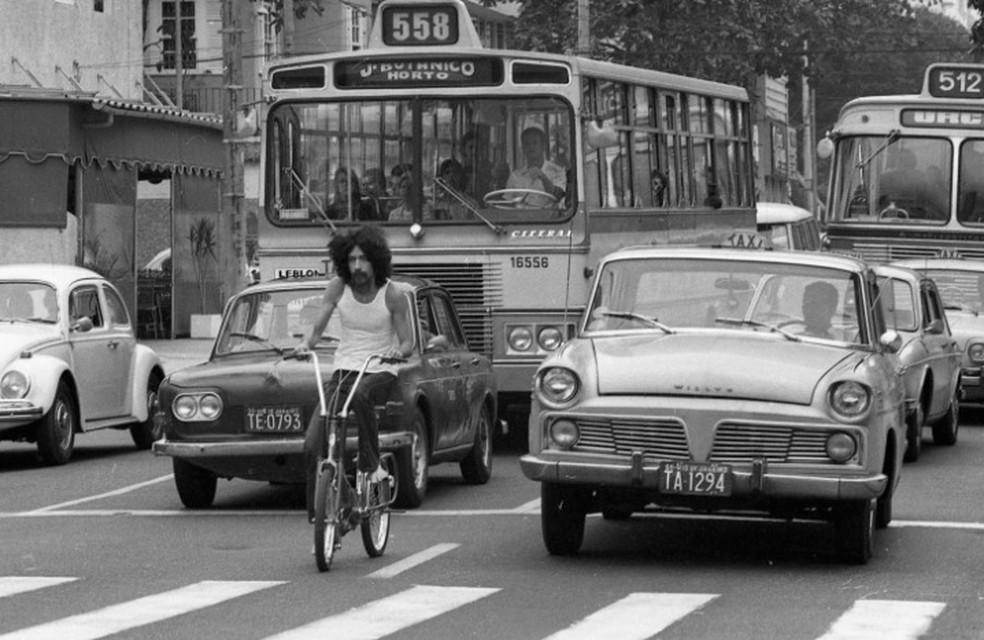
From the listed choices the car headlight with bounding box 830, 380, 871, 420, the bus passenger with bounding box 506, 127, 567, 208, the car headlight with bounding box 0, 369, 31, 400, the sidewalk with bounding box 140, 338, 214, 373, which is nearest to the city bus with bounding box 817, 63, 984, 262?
the sidewalk with bounding box 140, 338, 214, 373

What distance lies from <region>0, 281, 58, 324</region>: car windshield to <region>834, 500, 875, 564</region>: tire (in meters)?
9.87

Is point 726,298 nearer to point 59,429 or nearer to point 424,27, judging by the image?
point 424,27

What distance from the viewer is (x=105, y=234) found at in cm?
3684

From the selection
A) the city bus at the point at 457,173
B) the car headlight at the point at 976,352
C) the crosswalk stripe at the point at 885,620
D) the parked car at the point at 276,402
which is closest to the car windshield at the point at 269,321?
the parked car at the point at 276,402

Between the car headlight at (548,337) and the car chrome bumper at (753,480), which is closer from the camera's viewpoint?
the car chrome bumper at (753,480)

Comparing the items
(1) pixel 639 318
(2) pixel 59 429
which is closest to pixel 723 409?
(1) pixel 639 318

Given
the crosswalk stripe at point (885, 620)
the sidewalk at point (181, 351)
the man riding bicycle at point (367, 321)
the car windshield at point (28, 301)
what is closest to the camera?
the crosswalk stripe at point (885, 620)

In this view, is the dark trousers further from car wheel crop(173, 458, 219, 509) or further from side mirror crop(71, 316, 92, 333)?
side mirror crop(71, 316, 92, 333)

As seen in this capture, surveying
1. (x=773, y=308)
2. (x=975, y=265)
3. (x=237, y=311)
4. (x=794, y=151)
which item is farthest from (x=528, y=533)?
(x=794, y=151)

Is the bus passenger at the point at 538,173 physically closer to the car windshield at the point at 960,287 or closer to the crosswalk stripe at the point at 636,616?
the car windshield at the point at 960,287

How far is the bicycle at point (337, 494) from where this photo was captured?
11.5m

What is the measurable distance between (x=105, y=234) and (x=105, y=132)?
2.03 meters

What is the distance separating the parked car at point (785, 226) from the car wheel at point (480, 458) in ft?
79.1

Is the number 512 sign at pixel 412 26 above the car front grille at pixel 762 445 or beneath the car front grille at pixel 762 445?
above
